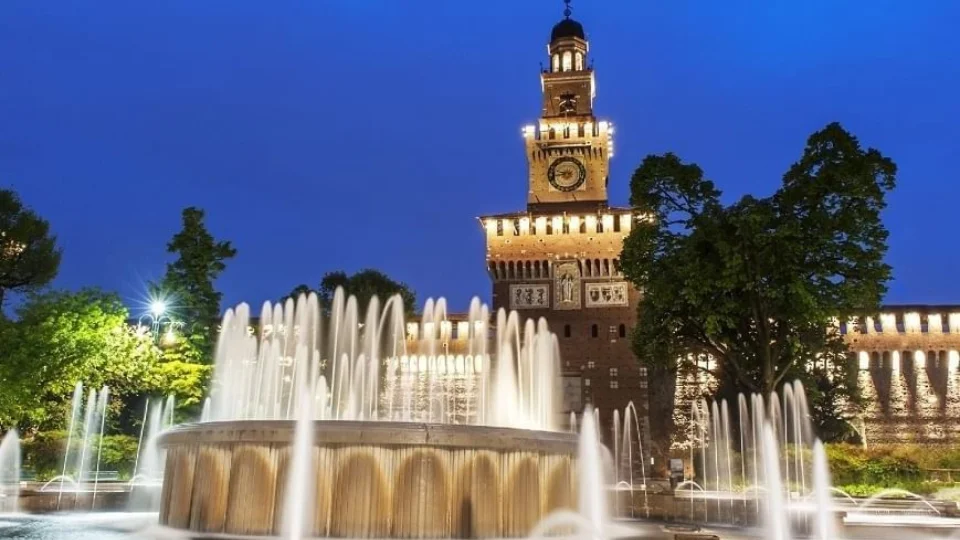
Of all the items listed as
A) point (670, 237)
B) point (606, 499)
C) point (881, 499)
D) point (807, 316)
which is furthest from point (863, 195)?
point (606, 499)

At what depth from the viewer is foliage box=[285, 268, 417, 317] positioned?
1537 inches

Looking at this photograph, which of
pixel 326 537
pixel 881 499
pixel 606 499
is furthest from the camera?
pixel 881 499

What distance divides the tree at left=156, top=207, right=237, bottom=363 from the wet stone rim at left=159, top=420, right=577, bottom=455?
942 inches

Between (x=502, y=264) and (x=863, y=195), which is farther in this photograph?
(x=502, y=264)

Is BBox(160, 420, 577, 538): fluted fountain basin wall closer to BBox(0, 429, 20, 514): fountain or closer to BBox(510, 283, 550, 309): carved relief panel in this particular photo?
BBox(0, 429, 20, 514): fountain

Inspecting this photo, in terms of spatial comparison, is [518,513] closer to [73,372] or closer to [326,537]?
[326,537]

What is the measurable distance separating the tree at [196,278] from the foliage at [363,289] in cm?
596

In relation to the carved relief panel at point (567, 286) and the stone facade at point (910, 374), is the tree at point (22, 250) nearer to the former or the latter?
the carved relief panel at point (567, 286)

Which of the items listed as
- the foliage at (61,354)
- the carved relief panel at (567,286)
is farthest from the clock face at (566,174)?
the foliage at (61,354)

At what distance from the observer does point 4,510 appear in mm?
14898

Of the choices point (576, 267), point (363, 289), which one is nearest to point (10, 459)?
point (363, 289)

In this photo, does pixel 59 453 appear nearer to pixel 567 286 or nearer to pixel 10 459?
pixel 10 459

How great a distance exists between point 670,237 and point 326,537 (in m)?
17.2

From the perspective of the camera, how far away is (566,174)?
46875 millimetres
